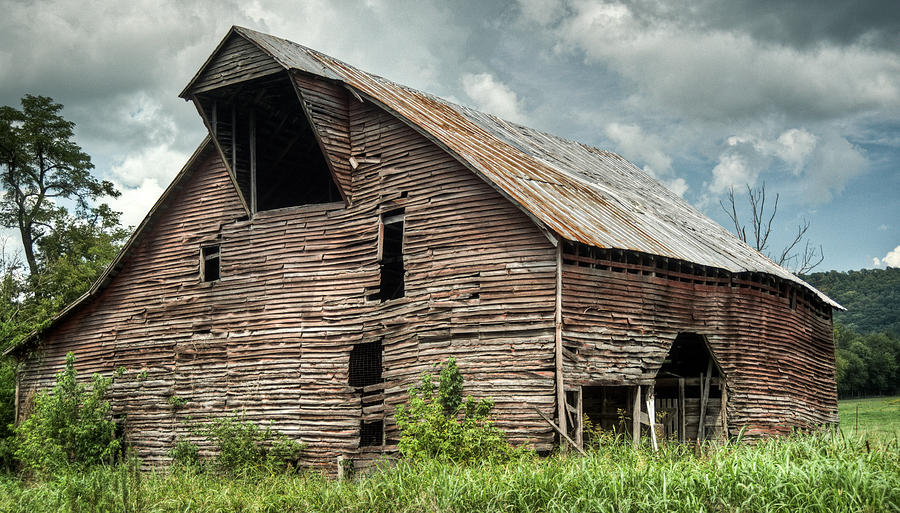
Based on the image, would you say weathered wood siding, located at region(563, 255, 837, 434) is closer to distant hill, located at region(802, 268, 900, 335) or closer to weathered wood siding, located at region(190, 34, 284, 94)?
weathered wood siding, located at region(190, 34, 284, 94)

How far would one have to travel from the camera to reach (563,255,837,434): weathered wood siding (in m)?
14.1

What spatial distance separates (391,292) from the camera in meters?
18.5

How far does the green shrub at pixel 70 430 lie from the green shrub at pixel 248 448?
2.54 metres

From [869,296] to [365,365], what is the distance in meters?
71.1

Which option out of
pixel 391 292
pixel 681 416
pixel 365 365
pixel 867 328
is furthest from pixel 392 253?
pixel 867 328

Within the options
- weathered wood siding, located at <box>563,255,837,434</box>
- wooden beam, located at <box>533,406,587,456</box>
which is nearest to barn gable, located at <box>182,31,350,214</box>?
weathered wood siding, located at <box>563,255,837,434</box>

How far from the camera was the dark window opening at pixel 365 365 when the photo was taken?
624 inches

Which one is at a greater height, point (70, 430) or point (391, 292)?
point (391, 292)

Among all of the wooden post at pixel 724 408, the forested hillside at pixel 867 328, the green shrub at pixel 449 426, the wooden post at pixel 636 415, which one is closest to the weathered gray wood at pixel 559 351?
the green shrub at pixel 449 426

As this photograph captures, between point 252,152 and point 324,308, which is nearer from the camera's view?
point 324,308

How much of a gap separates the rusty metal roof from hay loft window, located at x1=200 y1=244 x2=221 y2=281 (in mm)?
5343

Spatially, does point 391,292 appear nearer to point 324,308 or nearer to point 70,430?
Result: point 324,308

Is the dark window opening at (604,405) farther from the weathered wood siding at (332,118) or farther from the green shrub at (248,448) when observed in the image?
the weathered wood siding at (332,118)

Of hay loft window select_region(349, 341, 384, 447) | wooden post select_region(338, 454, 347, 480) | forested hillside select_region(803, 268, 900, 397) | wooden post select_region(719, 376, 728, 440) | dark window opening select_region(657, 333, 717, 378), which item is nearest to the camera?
wooden post select_region(338, 454, 347, 480)
